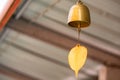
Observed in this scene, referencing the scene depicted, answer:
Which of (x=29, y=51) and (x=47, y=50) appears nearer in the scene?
(x=47, y=50)

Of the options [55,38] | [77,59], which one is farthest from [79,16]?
[55,38]

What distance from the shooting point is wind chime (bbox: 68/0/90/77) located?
1.10m

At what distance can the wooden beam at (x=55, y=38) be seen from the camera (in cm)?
380

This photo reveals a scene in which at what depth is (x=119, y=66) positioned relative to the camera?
3936 millimetres

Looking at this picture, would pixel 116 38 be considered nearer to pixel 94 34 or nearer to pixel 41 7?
pixel 94 34

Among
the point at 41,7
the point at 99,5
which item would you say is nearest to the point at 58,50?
the point at 41,7

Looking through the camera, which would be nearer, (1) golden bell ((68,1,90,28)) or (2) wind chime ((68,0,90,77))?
(2) wind chime ((68,0,90,77))

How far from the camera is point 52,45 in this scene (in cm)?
421

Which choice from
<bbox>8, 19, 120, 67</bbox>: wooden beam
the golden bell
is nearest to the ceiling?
<bbox>8, 19, 120, 67</bbox>: wooden beam

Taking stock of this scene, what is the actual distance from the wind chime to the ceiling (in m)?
1.60

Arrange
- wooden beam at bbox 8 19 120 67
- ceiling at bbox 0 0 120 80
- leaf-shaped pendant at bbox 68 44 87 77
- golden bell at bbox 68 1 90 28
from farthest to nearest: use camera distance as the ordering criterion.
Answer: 1. wooden beam at bbox 8 19 120 67
2. ceiling at bbox 0 0 120 80
3. golden bell at bbox 68 1 90 28
4. leaf-shaped pendant at bbox 68 44 87 77

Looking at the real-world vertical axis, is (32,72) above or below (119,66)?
above

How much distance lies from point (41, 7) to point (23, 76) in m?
3.21

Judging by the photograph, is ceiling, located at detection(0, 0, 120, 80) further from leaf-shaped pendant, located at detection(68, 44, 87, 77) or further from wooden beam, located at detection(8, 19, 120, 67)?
leaf-shaped pendant, located at detection(68, 44, 87, 77)
